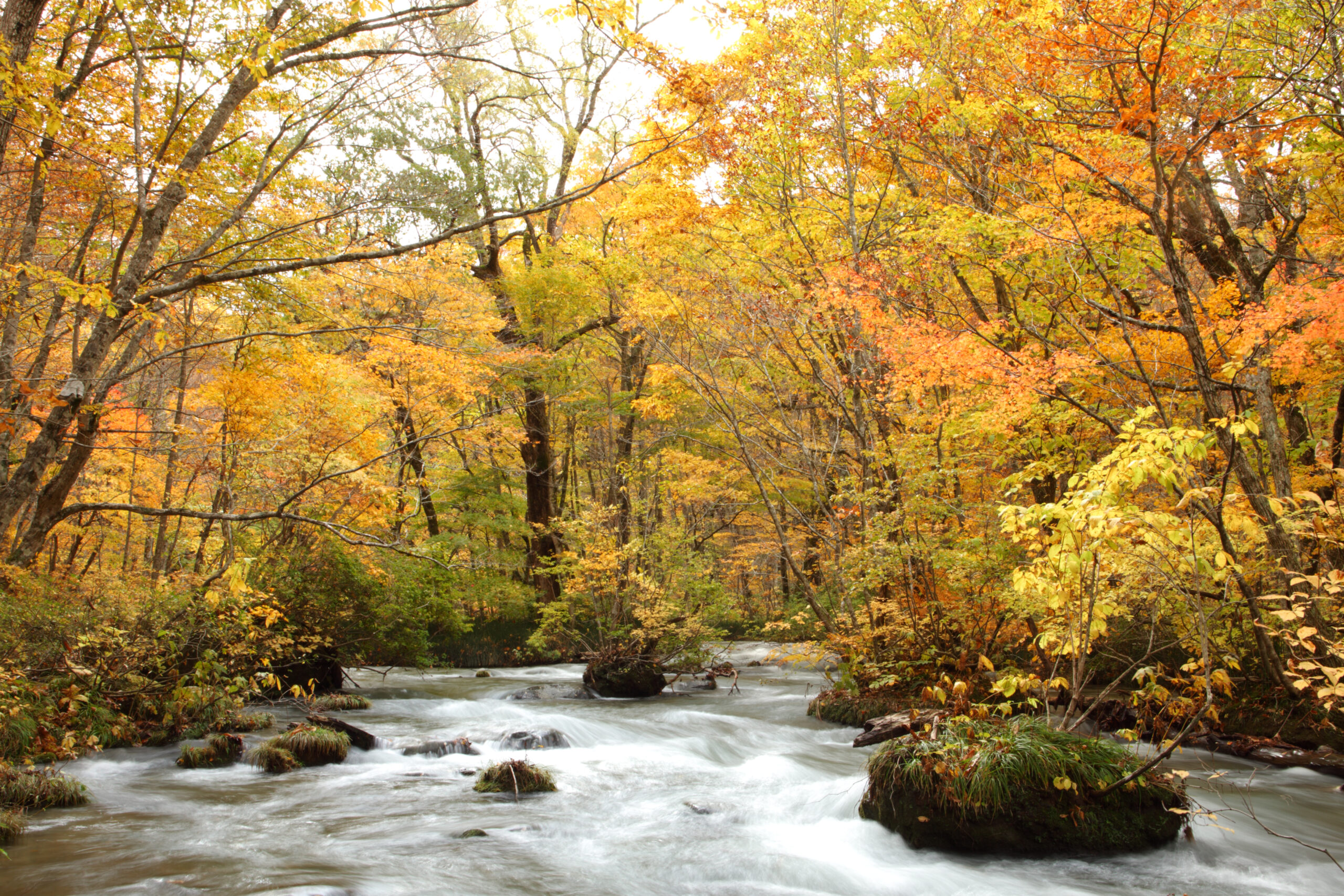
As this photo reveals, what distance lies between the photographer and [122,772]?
6938mm

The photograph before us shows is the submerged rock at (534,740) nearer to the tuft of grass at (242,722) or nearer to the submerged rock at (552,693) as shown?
the tuft of grass at (242,722)

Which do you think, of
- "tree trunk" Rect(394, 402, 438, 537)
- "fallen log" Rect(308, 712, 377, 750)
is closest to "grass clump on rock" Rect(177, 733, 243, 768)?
"fallen log" Rect(308, 712, 377, 750)

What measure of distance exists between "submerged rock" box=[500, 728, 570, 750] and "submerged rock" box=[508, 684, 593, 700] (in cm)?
313

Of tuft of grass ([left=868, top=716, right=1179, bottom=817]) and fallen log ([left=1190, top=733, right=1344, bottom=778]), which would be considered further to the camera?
fallen log ([left=1190, top=733, right=1344, bottom=778])

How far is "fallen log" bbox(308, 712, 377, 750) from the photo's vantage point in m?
8.27

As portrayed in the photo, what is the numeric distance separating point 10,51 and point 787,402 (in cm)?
1019

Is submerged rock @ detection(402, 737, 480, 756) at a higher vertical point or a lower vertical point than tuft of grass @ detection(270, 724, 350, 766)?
lower

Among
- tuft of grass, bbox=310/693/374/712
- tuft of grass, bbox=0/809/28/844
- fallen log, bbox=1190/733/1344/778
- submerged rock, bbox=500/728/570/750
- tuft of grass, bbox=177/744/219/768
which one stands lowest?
fallen log, bbox=1190/733/1344/778

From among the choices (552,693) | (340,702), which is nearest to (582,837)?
(340,702)

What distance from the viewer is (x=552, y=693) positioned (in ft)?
41.9

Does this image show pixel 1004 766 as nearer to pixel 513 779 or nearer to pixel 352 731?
pixel 513 779

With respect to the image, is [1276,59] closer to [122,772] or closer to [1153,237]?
[1153,237]

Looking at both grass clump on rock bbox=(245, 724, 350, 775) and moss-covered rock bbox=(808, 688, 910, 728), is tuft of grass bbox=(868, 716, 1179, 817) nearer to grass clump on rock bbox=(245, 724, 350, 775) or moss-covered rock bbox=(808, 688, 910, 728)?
moss-covered rock bbox=(808, 688, 910, 728)

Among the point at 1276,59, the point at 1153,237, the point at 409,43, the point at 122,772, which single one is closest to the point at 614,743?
the point at 122,772
